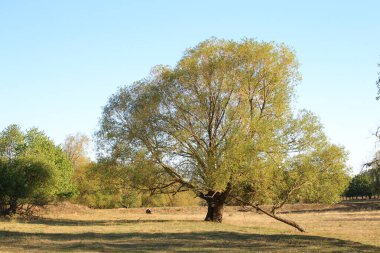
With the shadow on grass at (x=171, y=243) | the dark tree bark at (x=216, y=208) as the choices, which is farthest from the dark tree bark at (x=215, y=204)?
the shadow on grass at (x=171, y=243)

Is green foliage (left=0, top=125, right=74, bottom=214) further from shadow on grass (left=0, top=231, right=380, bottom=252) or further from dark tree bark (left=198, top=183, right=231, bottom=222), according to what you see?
shadow on grass (left=0, top=231, right=380, bottom=252)

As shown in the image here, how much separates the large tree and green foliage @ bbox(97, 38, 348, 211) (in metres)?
0.09

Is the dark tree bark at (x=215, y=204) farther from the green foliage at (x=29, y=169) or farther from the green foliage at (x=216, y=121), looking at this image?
the green foliage at (x=29, y=169)

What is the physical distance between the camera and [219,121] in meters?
47.0

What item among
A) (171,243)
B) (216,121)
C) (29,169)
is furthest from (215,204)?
(171,243)

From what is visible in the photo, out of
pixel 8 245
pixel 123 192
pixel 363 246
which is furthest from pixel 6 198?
pixel 363 246

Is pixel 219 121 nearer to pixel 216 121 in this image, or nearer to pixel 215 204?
pixel 216 121

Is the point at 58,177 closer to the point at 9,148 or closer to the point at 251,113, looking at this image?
the point at 9,148

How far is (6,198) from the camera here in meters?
→ 54.4

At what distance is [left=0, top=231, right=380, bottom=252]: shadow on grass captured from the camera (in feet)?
81.8

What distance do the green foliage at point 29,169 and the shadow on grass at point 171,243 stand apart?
20836 mm

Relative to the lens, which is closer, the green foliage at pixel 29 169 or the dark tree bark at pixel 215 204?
the dark tree bark at pixel 215 204

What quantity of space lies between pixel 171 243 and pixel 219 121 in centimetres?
2070

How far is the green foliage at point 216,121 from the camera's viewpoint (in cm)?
4347
